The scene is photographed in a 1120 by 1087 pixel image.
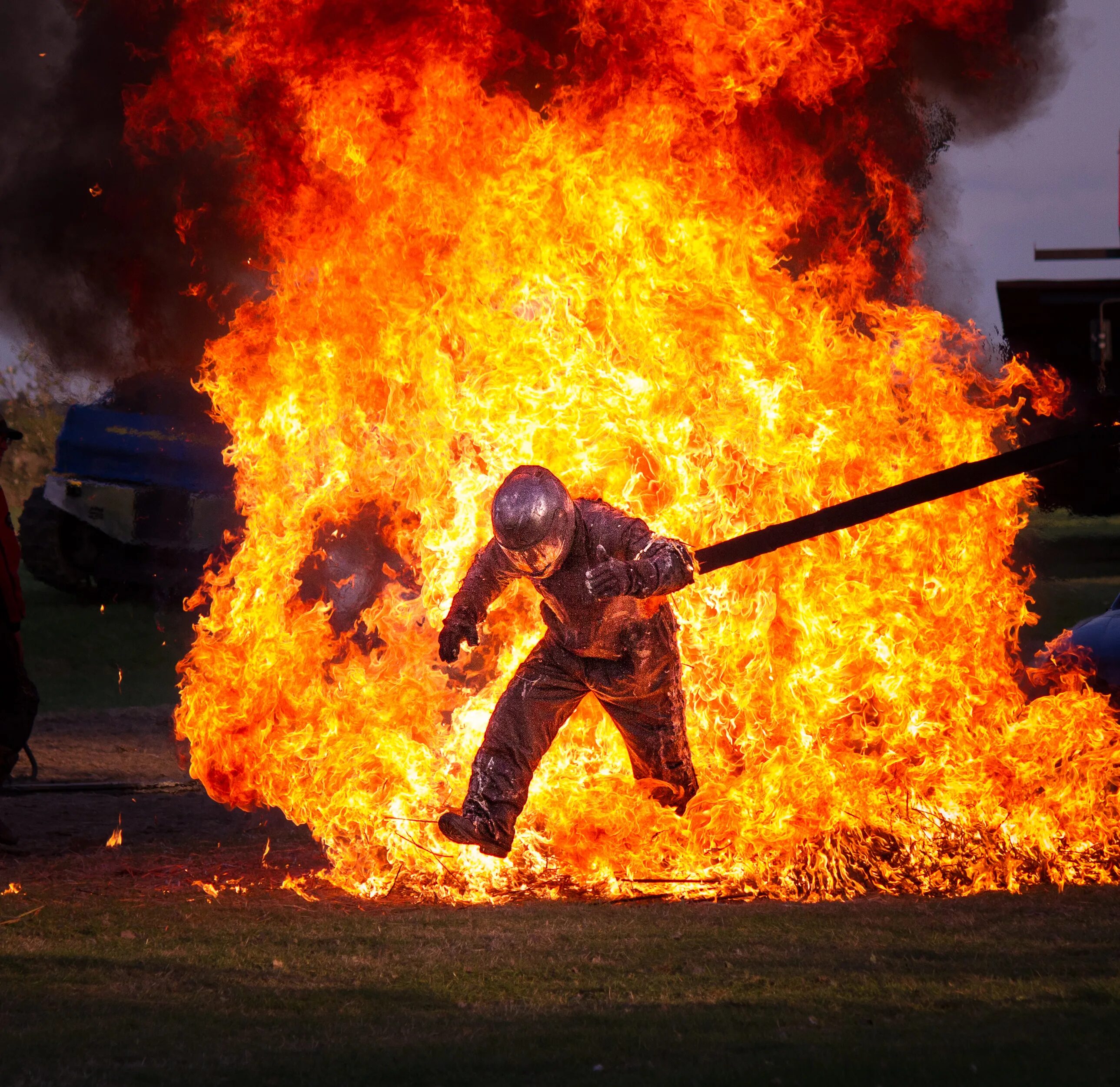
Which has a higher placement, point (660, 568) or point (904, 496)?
point (904, 496)

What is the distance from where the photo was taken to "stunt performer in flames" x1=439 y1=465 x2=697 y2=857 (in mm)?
6508

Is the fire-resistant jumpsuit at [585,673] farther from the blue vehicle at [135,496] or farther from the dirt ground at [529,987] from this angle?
the blue vehicle at [135,496]

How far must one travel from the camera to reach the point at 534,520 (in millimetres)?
6473

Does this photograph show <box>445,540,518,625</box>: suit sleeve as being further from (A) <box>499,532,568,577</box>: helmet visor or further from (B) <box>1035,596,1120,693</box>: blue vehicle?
(B) <box>1035,596,1120,693</box>: blue vehicle

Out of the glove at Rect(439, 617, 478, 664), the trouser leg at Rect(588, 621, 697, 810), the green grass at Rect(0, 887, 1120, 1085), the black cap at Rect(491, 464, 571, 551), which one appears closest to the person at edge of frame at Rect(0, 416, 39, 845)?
the green grass at Rect(0, 887, 1120, 1085)

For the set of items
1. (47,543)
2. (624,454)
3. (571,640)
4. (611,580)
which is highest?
(47,543)

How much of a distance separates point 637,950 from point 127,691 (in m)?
12.0

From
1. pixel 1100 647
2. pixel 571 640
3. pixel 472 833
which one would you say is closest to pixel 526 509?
pixel 571 640

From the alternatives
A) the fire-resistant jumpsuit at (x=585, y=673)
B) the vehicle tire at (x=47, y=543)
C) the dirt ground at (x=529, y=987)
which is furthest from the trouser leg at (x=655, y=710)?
the vehicle tire at (x=47, y=543)

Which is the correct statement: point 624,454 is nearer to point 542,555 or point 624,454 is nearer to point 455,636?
point 542,555

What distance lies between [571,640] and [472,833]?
101 centimetres

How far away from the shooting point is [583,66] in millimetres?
8375

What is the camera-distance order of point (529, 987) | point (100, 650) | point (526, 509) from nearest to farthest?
point (529, 987)
point (526, 509)
point (100, 650)

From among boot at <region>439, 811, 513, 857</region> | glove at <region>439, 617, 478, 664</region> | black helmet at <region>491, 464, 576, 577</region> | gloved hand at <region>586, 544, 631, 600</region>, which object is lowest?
boot at <region>439, 811, 513, 857</region>
